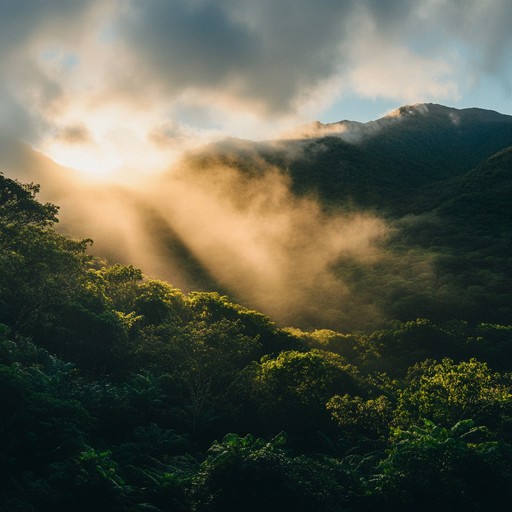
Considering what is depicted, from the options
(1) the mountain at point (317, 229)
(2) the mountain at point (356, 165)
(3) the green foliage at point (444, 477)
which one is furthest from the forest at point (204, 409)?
(2) the mountain at point (356, 165)

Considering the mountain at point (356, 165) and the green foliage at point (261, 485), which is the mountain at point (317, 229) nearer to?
the mountain at point (356, 165)

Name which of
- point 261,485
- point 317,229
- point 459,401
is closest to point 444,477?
point 261,485

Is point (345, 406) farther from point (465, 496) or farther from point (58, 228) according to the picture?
point (58, 228)

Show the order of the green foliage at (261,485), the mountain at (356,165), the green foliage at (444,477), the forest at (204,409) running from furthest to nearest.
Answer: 1. the mountain at (356,165)
2. the forest at (204,409)
3. the green foliage at (444,477)
4. the green foliage at (261,485)

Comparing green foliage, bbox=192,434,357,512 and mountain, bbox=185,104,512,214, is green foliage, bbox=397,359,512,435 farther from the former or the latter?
mountain, bbox=185,104,512,214

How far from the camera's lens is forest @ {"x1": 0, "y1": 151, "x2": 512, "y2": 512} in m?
16.3

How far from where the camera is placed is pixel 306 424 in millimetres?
30266

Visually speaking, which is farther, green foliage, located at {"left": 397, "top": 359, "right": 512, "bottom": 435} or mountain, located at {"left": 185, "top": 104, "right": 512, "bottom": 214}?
mountain, located at {"left": 185, "top": 104, "right": 512, "bottom": 214}

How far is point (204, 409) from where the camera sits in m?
30.2

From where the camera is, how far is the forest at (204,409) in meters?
16.3

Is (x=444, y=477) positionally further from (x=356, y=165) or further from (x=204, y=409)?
(x=356, y=165)

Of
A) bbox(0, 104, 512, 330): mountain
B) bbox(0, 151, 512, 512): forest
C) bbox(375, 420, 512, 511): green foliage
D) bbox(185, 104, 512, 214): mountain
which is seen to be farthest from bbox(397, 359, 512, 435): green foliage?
bbox(185, 104, 512, 214): mountain

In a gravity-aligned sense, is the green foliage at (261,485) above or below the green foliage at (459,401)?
below

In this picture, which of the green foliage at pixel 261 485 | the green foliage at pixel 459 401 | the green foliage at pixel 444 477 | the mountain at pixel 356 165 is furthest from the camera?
the mountain at pixel 356 165
